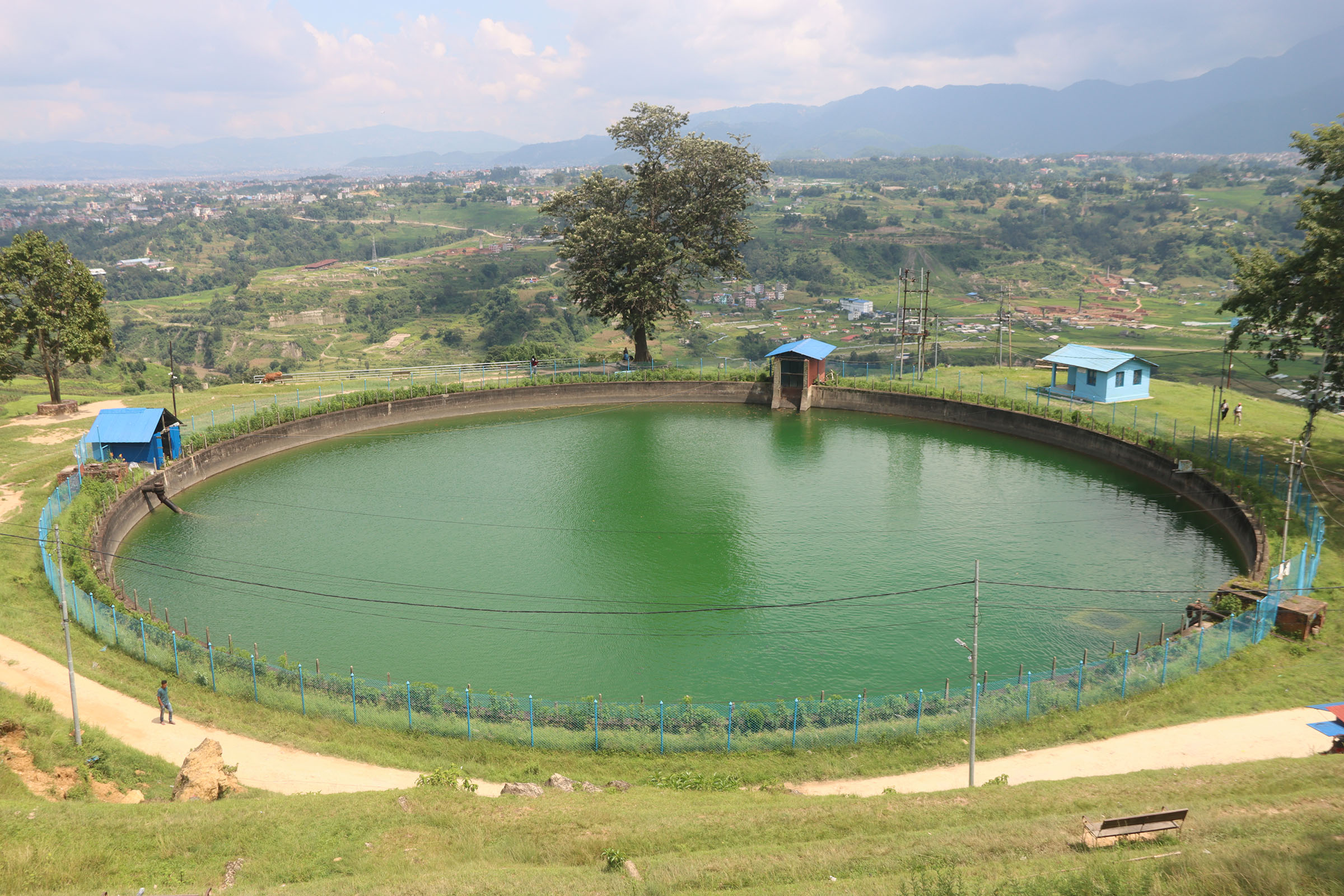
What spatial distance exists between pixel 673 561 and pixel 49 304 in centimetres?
3608

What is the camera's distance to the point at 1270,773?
57.3 ft

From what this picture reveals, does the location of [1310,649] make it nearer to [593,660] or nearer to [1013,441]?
[593,660]

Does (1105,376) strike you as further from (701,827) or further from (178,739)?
(178,739)

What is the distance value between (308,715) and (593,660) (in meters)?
7.48

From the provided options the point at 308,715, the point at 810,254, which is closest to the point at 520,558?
the point at 308,715

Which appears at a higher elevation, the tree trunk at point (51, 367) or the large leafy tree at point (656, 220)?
the large leafy tree at point (656, 220)

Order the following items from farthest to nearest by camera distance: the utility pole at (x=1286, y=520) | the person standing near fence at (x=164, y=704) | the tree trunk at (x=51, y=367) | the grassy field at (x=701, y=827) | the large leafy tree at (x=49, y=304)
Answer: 1. the tree trunk at (x=51, y=367)
2. the large leafy tree at (x=49, y=304)
3. the utility pole at (x=1286, y=520)
4. the person standing near fence at (x=164, y=704)
5. the grassy field at (x=701, y=827)

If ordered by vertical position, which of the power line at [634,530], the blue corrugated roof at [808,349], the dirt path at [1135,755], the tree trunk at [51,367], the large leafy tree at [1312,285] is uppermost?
the large leafy tree at [1312,285]

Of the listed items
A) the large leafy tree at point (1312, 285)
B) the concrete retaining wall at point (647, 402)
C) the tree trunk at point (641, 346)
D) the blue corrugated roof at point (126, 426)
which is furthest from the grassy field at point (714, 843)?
the tree trunk at point (641, 346)

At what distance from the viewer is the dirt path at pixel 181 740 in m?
19.2

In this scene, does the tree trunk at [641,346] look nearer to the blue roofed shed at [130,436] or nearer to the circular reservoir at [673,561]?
the circular reservoir at [673,561]

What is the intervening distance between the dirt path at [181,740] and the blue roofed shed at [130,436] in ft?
53.5

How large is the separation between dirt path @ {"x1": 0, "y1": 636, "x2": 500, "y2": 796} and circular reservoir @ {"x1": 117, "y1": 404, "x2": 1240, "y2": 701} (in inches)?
164

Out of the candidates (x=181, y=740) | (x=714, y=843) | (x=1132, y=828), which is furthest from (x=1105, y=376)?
(x=181, y=740)
